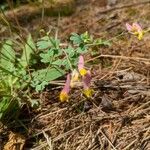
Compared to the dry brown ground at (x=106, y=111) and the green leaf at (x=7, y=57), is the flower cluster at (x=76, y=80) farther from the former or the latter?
the green leaf at (x=7, y=57)

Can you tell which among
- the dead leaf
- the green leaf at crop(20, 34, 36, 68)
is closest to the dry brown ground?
the dead leaf

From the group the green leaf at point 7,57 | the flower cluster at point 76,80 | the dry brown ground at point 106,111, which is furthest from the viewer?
the green leaf at point 7,57

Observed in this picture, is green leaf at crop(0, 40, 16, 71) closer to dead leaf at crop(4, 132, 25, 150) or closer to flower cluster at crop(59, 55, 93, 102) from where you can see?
dead leaf at crop(4, 132, 25, 150)

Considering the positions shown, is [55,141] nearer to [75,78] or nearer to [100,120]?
[100,120]

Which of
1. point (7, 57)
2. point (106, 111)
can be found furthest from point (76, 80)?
point (7, 57)

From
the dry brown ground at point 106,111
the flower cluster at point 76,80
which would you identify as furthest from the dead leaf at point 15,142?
the flower cluster at point 76,80

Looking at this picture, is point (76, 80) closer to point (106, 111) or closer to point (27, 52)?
point (106, 111)

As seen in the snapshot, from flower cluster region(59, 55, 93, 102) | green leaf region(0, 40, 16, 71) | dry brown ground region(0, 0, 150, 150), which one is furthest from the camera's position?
green leaf region(0, 40, 16, 71)

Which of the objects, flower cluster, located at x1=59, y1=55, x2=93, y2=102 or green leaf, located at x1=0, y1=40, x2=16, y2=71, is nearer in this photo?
flower cluster, located at x1=59, y1=55, x2=93, y2=102

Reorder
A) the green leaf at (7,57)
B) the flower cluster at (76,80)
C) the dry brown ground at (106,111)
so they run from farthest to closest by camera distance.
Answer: the green leaf at (7,57), the dry brown ground at (106,111), the flower cluster at (76,80)
